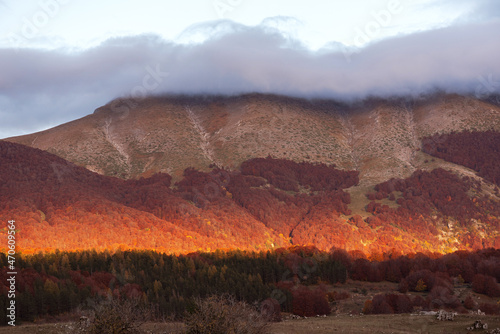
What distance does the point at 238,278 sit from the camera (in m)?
109

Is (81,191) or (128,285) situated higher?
(81,191)

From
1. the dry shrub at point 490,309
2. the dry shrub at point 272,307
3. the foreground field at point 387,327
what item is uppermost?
the foreground field at point 387,327

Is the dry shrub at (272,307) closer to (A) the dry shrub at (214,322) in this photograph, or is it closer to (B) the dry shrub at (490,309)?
(B) the dry shrub at (490,309)

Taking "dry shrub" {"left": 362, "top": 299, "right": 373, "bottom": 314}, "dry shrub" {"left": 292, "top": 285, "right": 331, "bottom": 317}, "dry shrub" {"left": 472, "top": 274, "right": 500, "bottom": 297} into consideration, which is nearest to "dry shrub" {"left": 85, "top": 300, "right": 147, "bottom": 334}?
"dry shrub" {"left": 292, "top": 285, "right": 331, "bottom": 317}

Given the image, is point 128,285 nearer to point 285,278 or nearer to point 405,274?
point 285,278

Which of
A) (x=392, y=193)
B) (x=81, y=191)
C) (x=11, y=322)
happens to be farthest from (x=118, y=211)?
(x=392, y=193)

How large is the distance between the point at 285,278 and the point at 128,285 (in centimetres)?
4611

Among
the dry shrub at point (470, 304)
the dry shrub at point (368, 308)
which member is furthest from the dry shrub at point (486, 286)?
the dry shrub at point (368, 308)

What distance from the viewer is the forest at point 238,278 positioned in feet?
283

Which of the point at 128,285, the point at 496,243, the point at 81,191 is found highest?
the point at 81,191

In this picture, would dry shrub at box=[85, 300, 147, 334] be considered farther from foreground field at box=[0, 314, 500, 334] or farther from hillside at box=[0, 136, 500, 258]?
hillside at box=[0, 136, 500, 258]

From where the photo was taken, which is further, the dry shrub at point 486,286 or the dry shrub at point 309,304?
the dry shrub at point 486,286

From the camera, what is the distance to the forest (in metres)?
86.2

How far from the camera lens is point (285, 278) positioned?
12544 cm
